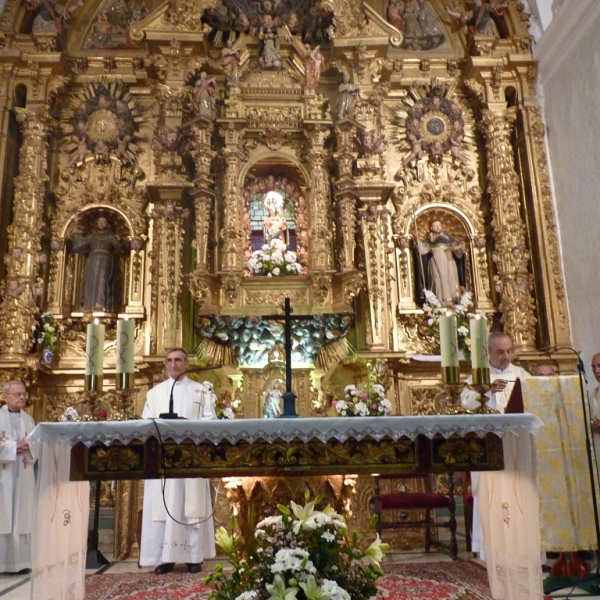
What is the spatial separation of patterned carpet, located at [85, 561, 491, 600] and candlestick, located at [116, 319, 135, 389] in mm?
1886

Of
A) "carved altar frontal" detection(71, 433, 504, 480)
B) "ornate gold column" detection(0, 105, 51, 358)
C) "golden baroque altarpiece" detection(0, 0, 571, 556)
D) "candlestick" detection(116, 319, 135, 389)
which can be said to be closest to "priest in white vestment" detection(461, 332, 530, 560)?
"carved altar frontal" detection(71, 433, 504, 480)

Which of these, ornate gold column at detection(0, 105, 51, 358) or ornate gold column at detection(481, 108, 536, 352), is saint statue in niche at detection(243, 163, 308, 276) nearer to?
ornate gold column at detection(481, 108, 536, 352)

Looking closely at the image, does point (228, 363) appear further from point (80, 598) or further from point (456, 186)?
point (80, 598)

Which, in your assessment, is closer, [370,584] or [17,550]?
[370,584]

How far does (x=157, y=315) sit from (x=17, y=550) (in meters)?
3.23

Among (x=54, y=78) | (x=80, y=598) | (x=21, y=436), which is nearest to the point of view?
(x=80, y=598)

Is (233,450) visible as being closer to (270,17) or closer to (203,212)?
Result: (203,212)

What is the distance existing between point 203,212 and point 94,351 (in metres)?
5.19

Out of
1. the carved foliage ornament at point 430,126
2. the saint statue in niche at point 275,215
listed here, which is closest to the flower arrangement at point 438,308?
the saint statue in niche at point 275,215

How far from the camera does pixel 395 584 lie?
212 inches

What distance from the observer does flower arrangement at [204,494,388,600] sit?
302cm

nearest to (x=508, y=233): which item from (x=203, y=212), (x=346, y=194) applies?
(x=346, y=194)

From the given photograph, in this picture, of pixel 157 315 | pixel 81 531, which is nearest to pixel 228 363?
pixel 157 315

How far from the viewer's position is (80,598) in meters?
4.18
